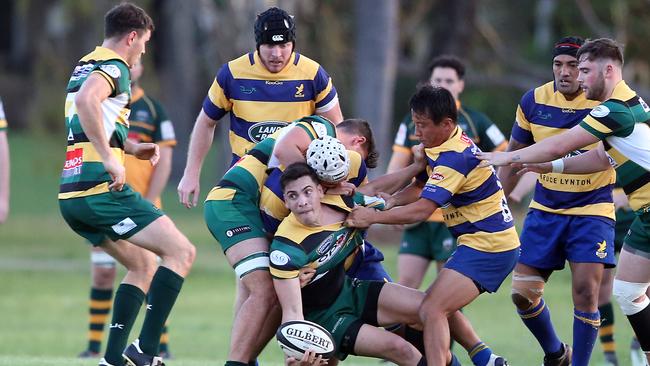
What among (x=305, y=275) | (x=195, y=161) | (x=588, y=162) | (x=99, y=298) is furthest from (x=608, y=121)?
(x=99, y=298)

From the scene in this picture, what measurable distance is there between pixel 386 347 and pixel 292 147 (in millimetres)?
1368

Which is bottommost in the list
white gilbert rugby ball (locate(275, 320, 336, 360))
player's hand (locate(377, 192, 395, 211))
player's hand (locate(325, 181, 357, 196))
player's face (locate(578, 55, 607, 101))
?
white gilbert rugby ball (locate(275, 320, 336, 360))

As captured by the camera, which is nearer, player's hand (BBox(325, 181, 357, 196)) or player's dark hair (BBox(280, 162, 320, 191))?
player's dark hair (BBox(280, 162, 320, 191))

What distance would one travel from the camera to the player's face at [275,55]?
8.22 m

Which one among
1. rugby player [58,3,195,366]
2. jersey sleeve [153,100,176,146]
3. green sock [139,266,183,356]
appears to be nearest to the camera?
rugby player [58,3,195,366]

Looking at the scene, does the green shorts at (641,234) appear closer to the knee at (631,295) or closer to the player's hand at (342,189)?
the knee at (631,295)

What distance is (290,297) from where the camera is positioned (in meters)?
7.02

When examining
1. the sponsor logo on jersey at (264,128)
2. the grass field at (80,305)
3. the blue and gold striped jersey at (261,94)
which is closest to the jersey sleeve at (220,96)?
the blue and gold striped jersey at (261,94)

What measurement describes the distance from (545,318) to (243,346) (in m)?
2.48

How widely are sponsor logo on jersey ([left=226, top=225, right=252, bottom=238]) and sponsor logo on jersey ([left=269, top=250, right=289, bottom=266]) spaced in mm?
371

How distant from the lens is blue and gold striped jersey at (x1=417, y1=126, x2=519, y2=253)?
7.26m

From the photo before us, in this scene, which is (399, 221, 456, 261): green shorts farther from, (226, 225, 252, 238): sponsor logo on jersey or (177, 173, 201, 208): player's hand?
(226, 225, 252, 238): sponsor logo on jersey

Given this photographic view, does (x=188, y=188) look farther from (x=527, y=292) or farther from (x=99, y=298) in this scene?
(x=99, y=298)

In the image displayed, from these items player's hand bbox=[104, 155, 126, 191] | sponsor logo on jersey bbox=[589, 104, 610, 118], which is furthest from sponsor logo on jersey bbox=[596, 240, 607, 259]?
player's hand bbox=[104, 155, 126, 191]
